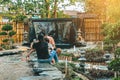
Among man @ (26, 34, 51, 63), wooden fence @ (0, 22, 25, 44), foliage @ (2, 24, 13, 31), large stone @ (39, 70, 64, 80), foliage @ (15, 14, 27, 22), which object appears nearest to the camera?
large stone @ (39, 70, 64, 80)

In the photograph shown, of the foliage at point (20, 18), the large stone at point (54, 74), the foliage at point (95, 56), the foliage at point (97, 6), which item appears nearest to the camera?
the large stone at point (54, 74)

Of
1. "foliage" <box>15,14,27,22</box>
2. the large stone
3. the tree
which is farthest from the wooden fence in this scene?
the large stone

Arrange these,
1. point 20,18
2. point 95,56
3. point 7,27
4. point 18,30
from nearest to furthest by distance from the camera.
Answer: point 95,56 < point 7,27 < point 20,18 < point 18,30

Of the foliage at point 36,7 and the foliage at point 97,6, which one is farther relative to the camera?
the foliage at point 97,6

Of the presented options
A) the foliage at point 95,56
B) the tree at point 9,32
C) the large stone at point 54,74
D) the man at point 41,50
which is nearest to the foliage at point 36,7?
the tree at point 9,32

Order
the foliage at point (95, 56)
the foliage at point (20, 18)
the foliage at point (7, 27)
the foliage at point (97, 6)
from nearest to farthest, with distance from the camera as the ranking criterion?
1. the foliage at point (95, 56)
2. the foliage at point (7, 27)
3. the foliage at point (20, 18)
4. the foliage at point (97, 6)

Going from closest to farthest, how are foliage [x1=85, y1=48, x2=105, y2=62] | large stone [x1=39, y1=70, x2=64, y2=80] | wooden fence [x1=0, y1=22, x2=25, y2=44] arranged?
large stone [x1=39, y1=70, x2=64, y2=80] → foliage [x1=85, y1=48, x2=105, y2=62] → wooden fence [x1=0, y1=22, x2=25, y2=44]

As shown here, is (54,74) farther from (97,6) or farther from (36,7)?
(97,6)

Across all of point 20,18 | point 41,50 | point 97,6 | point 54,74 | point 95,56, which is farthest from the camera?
point 97,6

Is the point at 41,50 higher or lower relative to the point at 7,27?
higher

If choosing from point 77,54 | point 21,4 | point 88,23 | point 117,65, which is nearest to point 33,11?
point 21,4

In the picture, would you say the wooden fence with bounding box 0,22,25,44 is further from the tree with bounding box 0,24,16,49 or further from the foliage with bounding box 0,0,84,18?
the tree with bounding box 0,24,16,49

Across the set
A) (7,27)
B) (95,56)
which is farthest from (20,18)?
(95,56)

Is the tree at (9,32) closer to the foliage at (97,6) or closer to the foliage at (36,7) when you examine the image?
the foliage at (36,7)
